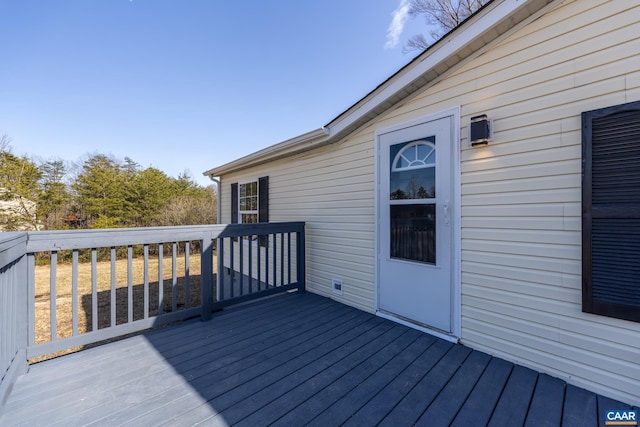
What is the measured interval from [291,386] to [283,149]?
337 centimetres

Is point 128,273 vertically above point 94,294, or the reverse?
point 128,273

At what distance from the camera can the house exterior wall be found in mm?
1659

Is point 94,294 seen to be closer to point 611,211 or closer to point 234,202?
point 234,202

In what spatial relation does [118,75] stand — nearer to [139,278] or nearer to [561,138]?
[139,278]

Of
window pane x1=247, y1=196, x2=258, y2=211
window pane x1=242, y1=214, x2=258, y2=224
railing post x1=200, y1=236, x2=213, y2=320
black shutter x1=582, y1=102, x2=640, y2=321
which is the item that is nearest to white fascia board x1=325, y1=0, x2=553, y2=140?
black shutter x1=582, y1=102, x2=640, y2=321

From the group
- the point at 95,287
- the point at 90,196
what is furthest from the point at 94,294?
the point at 90,196

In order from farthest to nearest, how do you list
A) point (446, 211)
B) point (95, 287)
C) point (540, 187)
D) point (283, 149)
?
1. point (283, 149)
2. point (446, 211)
3. point (95, 287)
4. point (540, 187)

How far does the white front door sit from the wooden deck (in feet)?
1.11

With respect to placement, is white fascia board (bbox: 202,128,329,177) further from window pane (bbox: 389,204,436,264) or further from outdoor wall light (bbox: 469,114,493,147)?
outdoor wall light (bbox: 469,114,493,147)

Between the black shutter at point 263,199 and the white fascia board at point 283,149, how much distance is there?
1.25 feet

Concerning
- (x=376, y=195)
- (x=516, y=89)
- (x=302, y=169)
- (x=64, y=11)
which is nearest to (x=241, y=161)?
(x=302, y=169)

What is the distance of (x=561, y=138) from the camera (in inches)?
72.5

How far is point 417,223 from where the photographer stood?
A: 105 inches

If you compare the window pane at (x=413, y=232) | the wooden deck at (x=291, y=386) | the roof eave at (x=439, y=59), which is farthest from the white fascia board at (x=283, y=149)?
the wooden deck at (x=291, y=386)
